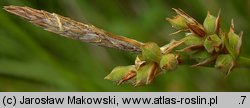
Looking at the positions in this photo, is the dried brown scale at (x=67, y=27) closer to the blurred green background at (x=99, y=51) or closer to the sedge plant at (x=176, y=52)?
the sedge plant at (x=176, y=52)

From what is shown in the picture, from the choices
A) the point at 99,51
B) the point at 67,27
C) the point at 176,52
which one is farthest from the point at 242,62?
the point at 99,51

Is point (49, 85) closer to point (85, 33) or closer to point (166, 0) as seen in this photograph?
point (166, 0)

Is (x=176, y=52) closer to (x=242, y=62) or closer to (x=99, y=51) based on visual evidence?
(x=242, y=62)

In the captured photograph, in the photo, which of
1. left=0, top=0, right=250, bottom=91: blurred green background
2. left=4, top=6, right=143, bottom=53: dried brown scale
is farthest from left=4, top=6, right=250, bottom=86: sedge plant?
left=0, top=0, right=250, bottom=91: blurred green background

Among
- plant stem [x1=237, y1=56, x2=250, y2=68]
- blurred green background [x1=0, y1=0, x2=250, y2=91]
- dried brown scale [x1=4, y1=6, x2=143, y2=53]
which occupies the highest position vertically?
blurred green background [x1=0, y1=0, x2=250, y2=91]

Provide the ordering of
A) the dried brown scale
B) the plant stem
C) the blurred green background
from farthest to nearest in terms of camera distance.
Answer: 1. the blurred green background
2. the plant stem
3. the dried brown scale

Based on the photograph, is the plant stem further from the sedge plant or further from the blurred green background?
the blurred green background

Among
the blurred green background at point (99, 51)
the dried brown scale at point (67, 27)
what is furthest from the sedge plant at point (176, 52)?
the blurred green background at point (99, 51)
